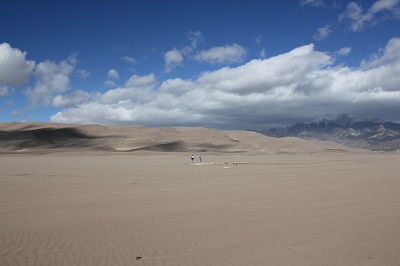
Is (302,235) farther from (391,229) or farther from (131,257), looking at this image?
(131,257)

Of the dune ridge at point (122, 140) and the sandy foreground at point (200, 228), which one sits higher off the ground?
the dune ridge at point (122, 140)

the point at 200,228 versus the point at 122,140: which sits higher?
the point at 122,140

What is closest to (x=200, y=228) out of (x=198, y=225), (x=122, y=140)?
(x=198, y=225)

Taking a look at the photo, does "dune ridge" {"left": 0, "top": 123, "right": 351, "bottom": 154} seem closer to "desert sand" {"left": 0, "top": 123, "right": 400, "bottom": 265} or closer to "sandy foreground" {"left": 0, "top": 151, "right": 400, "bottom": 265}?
"desert sand" {"left": 0, "top": 123, "right": 400, "bottom": 265}

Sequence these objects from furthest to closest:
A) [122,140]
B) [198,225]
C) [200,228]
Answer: [122,140] < [198,225] < [200,228]

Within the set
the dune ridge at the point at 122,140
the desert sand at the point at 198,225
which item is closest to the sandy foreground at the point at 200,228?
the desert sand at the point at 198,225

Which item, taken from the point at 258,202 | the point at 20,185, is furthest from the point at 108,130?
the point at 258,202

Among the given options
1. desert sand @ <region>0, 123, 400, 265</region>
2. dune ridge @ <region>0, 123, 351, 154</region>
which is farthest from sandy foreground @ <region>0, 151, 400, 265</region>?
dune ridge @ <region>0, 123, 351, 154</region>

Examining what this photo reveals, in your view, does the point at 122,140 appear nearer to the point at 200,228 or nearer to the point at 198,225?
the point at 198,225

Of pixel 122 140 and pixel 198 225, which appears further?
pixel 122 140

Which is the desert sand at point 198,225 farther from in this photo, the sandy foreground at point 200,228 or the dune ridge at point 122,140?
the dune ridge at point 122,140

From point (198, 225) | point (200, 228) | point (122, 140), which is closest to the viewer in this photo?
point (200, 228)

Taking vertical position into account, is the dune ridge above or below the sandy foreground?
above

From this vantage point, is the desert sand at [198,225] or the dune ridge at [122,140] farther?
the dune ridge at [122,140]
